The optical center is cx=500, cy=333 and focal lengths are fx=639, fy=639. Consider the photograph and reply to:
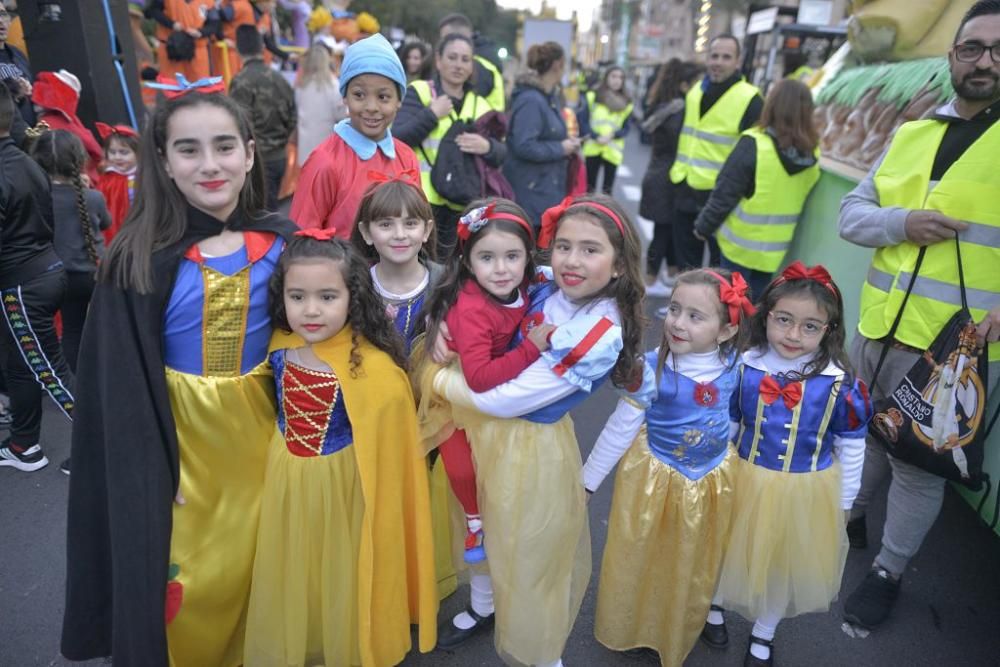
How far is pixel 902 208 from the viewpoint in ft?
7.86

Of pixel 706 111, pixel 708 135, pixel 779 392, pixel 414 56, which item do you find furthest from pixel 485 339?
pixel 414 56

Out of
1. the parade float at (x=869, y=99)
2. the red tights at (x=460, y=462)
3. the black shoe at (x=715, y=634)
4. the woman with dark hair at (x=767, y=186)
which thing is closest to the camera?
the red tights at (x=460, y=462)

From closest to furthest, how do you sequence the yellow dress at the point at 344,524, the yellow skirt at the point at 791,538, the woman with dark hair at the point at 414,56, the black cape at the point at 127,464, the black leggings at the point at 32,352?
the black cape at the point at 127,464
the yellow dress at the point at 344,524
the yellow skirt at the point at 791,538
the black leggings at the point at 32,352
the woman with dark hair at the point at 414,56

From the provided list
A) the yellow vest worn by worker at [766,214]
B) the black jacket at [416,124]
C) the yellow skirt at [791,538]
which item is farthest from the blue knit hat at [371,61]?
the yellow vest worn by worker at [766,214]

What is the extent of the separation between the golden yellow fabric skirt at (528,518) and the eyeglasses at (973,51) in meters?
1.84

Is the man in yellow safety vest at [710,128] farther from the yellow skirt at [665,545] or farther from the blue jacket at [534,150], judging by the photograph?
the yellow skirt at [665,545]

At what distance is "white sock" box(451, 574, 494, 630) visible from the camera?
2.36 metres

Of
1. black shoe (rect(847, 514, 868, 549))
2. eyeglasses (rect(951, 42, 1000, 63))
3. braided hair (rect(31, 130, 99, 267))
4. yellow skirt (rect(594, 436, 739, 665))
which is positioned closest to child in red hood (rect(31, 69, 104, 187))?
braided hair (rect(31, 130, 99, 267))

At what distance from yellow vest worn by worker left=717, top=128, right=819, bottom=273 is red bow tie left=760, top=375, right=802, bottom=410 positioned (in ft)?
8.59

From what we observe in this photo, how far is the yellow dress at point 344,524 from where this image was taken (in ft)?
6.30

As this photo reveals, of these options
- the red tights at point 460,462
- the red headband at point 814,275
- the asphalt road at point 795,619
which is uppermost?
the red headband at point 814,275

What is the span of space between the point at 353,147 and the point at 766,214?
300cm

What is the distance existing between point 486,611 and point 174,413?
1.32 m

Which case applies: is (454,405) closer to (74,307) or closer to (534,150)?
(74,307)
